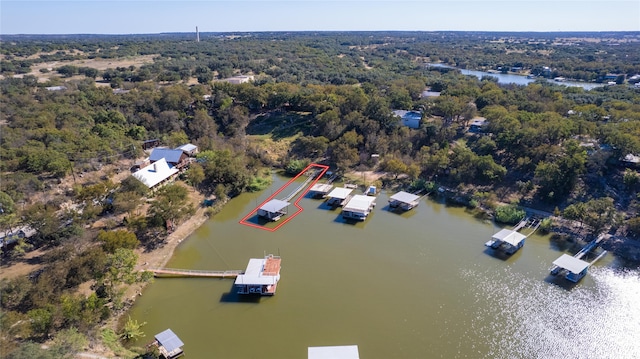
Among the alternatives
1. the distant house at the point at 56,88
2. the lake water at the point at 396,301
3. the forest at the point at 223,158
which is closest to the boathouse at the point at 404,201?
the forest at the point at 223,158

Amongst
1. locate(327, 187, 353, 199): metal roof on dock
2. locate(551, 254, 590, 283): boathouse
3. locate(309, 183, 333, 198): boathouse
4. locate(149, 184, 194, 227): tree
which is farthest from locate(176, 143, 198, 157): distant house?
locate(551, 254, 590, 283): boathouse

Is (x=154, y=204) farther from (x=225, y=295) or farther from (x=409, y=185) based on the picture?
(x=409, y=185)

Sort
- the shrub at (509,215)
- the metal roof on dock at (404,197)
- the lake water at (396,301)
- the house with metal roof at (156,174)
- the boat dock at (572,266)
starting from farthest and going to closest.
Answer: the metal roof on dock at (404,197)
the house with metal roof at (156,174)
the shrub at (509,215)
the boat dock at (572,266)
the lake water at (396,301)

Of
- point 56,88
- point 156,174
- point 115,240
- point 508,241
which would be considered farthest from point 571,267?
point 56,88

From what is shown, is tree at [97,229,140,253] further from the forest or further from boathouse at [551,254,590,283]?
boathouse at [551,254,590,283]

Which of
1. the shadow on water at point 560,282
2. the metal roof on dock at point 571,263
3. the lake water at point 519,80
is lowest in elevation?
the shadow on water at point 560,282

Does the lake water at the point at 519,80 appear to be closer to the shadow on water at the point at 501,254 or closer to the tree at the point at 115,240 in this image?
the shadow on water at the point at 501,254

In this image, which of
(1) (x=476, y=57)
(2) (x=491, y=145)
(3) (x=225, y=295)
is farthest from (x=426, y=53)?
(3) (x=225, y=295)
